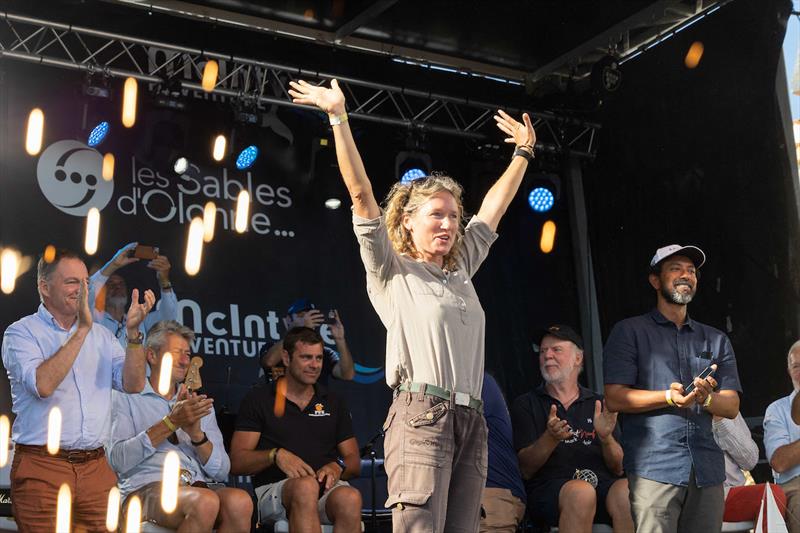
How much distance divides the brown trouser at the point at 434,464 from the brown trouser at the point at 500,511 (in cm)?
217

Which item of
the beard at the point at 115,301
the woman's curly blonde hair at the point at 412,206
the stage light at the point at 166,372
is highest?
the beard at the point at 115,301

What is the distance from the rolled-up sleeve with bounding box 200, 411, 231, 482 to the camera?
4.80 m

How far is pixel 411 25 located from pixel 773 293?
3.14 meters

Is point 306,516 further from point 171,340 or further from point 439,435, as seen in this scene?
point 439,435

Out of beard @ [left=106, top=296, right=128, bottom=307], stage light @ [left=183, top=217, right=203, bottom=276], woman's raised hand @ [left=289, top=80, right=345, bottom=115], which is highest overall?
stage light @ [left=183, top=217, right=203, bottom=276]

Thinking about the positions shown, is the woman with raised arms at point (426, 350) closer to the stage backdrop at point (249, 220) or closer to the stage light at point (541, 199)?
the stage backdrop at point (249, 220)

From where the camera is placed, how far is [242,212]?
7.04 meters

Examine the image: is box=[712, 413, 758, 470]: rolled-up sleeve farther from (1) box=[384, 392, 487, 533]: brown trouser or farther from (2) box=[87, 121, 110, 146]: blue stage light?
(2) box=[87, 121, 110, 146]: blue stage light

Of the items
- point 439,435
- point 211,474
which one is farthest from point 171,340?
point 439,435

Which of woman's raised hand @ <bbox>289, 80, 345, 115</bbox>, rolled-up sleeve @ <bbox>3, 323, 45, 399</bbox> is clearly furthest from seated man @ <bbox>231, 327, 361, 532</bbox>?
woman's raised hand @ <bbox>289, 80, 345, 115</bbox>

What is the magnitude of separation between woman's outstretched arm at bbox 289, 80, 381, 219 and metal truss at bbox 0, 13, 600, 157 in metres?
3.81

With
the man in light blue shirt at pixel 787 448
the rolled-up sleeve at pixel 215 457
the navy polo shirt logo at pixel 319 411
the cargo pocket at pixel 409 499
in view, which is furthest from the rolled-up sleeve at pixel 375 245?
the man in light blue shirt at pixel 787 448

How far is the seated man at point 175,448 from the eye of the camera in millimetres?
4410

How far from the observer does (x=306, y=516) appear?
4582mm
